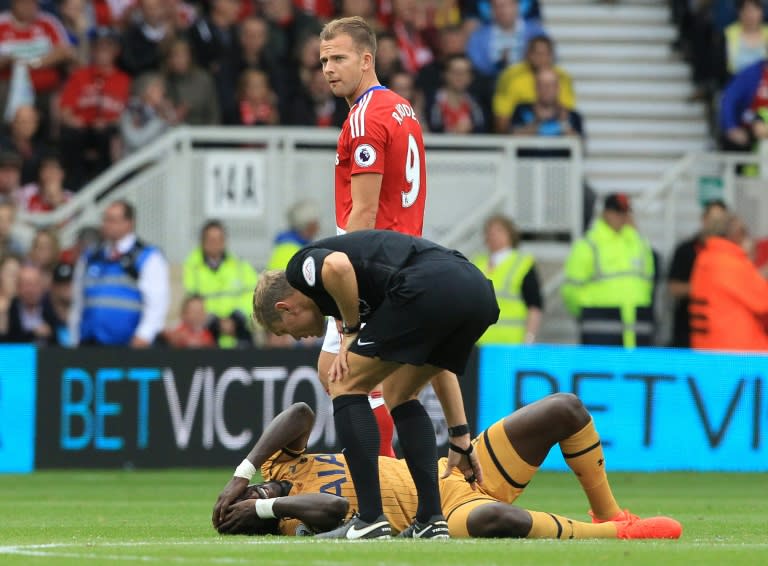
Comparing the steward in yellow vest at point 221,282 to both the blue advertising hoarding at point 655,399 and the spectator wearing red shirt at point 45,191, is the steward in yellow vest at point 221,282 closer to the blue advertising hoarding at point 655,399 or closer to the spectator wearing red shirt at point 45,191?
the spectator wearing red shirt at point 45,191

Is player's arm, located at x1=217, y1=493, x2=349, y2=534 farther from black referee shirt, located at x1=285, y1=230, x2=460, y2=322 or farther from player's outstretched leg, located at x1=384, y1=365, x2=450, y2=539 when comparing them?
black referee shirt, located at x1=285, y1=230, x2=460, y2=322

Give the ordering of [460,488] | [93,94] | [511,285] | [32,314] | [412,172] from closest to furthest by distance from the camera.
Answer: [460,488] < [412,172] < [32,314] < [511,285] < [93,94]

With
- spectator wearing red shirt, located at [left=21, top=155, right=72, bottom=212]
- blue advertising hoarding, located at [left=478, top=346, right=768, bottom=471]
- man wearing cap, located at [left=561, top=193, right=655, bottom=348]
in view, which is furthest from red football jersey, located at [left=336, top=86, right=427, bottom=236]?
spectator wearing red shirt, located at [left=21, top=155, right=72, bottom=212]

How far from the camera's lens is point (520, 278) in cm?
1576

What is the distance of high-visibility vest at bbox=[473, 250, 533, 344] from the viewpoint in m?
15.8

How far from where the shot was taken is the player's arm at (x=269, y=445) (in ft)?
26.0

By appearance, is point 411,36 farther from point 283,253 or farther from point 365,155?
point 365,155

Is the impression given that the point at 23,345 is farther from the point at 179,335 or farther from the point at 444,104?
the point at 444,104

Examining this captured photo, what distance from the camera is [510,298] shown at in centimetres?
1580

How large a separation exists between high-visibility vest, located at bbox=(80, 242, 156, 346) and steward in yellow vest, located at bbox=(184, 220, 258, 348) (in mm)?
583

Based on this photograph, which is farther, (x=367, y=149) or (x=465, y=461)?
(x=367, y=149)

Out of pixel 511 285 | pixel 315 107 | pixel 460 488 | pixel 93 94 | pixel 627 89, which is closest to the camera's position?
pixel 460 488

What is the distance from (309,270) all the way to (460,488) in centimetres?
134

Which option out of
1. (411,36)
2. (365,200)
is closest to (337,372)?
(365,200)
